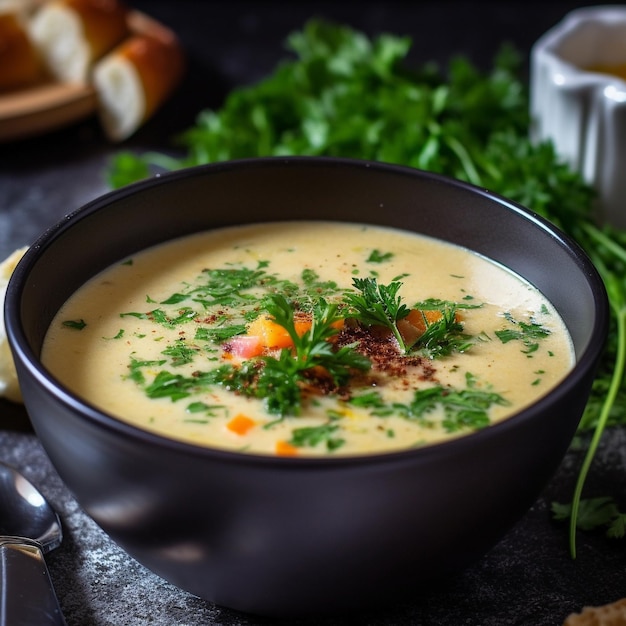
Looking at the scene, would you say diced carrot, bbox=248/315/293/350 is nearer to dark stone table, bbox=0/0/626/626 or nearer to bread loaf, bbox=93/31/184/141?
dark stone table, bbox=0/0/626/626

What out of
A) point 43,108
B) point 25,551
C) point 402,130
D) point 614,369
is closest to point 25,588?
point 25,551

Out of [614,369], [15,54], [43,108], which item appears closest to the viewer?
[614,369]

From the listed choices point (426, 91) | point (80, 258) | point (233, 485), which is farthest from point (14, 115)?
point (233, 485)

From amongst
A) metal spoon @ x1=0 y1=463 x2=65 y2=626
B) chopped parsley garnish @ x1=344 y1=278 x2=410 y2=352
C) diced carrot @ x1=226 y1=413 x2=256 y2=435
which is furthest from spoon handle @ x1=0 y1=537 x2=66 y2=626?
chopped parsley garnish @ x1=344 y1=278 x2=410 y2=352

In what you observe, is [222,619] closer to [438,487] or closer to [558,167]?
[438,487]

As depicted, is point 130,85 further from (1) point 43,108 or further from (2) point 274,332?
(2) point 274,332

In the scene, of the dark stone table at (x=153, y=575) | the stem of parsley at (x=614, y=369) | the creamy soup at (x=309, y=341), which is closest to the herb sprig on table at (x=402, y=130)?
the stem of parsley at (x=614, y=369)
